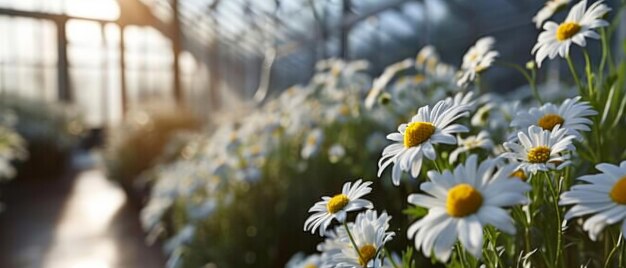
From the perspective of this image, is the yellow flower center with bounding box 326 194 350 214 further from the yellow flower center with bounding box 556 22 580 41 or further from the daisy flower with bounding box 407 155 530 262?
the yellow flower center with bounding box 556 22 580 41

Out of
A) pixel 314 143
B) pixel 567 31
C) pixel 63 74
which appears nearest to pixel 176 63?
pixel 63 74

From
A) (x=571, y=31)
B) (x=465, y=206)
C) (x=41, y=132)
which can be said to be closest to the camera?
(x=465, y=206)

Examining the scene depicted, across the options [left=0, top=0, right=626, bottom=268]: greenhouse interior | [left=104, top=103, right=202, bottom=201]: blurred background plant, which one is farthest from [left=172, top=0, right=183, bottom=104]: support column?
[left=104, top=103, right=202, bottom=201]: blurred background plant

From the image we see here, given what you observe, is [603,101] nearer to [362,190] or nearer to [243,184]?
[362,190]

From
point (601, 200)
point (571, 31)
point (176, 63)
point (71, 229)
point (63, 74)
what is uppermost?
point (63, 74)

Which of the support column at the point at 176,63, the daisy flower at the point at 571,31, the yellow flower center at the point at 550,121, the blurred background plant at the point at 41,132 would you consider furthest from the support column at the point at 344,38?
the blurred background plant at the point at 41,132

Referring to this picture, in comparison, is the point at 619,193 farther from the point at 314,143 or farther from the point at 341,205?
the point at 314,143

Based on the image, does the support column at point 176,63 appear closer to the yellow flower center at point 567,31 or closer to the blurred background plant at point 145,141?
the blurred background plant at point 145,141
